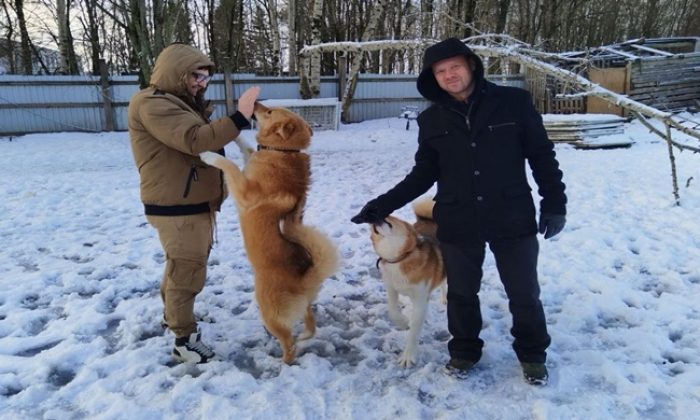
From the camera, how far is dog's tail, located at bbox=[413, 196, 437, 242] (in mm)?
3676

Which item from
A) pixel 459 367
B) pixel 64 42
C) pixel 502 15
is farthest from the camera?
pixel 502 15

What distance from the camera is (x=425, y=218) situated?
3.83 meters

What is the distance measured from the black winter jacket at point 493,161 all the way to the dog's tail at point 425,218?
31.9 inches

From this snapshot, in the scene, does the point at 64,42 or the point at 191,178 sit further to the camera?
the point at 64,42

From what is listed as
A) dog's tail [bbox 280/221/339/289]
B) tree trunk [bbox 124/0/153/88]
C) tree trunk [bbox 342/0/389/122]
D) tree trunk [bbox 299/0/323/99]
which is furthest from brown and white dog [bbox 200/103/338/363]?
tree trunk [bbox 299/0/323/99]

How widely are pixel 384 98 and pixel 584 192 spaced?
1102 centimetres

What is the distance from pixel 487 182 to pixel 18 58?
Answer: 2641 centimetres

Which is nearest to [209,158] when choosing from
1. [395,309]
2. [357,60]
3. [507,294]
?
[395,309]

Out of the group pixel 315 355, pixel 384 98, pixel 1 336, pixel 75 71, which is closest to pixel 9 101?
pixel 75 71

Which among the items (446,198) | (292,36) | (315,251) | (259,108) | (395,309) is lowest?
(395,309)

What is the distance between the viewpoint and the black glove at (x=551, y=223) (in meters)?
2.75

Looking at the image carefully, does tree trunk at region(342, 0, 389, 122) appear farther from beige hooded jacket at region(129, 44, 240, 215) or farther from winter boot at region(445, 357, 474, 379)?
winter boot at region(445, 357, 474, 379)

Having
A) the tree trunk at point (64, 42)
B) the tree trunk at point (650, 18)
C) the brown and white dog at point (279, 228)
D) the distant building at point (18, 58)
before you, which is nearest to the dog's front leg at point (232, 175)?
the brown and white dog at point (279, 228)

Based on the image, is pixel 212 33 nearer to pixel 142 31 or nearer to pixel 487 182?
pixel 142 31
